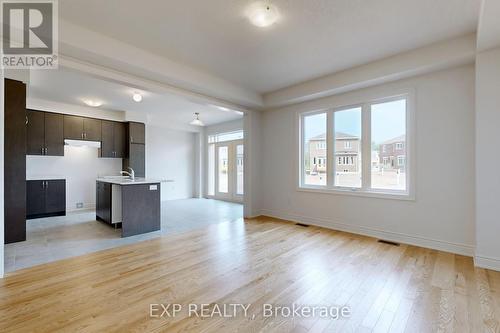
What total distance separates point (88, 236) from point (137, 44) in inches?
126

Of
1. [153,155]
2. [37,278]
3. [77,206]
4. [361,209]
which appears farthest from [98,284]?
[153,155]

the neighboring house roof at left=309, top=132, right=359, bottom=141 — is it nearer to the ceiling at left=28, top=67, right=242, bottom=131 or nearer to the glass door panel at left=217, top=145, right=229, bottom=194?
the ceiling at left=28, top=67, right=242, bottom=131

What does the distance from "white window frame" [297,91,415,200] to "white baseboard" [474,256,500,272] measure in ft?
3.34

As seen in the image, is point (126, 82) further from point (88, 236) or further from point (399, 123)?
point (399, 123)

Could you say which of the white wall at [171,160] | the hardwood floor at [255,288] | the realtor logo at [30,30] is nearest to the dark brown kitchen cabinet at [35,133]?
the white wall at [171,160]

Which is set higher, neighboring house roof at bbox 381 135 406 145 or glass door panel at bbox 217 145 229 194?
neighboring house roof at bbox 381 135 406 145

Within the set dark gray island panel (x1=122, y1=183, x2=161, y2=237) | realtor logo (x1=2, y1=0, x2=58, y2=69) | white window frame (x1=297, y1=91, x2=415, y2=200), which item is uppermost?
realtor logo (x1=2, y1=0, x2=58, y2=69)

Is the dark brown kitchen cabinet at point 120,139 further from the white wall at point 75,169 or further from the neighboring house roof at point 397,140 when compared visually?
the neighboring house roof at point 397,140

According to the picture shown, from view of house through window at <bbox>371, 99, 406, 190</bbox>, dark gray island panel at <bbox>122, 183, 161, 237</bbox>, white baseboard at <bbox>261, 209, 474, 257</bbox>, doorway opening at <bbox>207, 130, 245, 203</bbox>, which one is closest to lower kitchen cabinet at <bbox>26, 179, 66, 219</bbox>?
dark gray island panel at <bbox>122, 183, 161, 237</bbox>

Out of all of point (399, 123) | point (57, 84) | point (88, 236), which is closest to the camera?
point (399, 123)

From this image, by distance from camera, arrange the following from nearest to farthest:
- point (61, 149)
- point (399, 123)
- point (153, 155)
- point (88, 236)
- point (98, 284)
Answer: point (98, 284)
point (399, 123)
point (88, 236)
point (61, 149)
point (153, 155)

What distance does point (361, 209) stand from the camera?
160 inches

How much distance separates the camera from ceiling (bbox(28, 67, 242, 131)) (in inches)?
164

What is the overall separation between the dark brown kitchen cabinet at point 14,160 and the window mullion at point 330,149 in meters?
5.14
